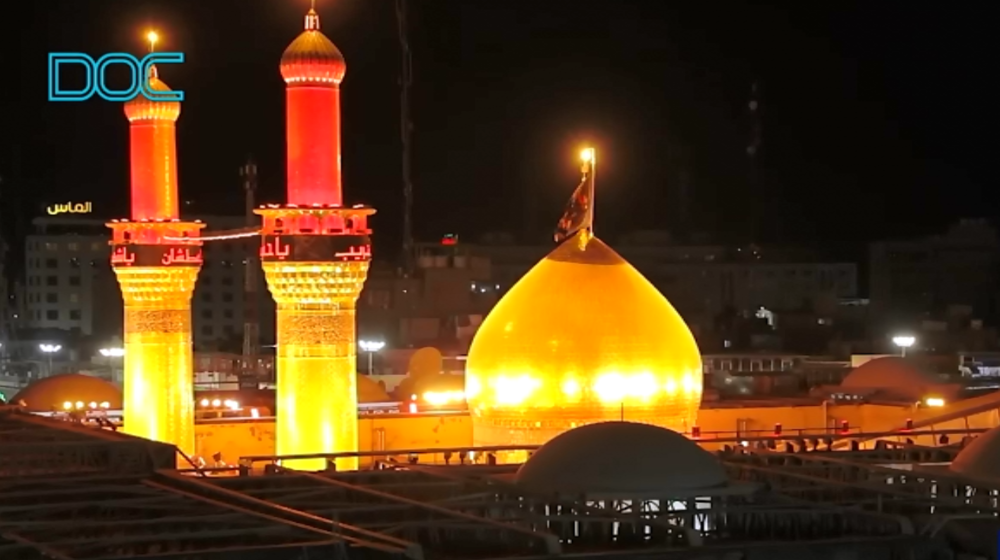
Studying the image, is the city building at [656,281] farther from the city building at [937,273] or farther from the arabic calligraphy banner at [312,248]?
the arabic calligraphy banner at [312,248]

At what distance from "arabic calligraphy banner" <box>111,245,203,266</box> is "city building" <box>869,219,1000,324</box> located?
3697 centimetres

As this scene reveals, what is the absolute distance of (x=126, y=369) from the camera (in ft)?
79.7

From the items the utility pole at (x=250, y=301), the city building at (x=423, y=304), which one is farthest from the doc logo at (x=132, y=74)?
the city building at (x=423, y=304)

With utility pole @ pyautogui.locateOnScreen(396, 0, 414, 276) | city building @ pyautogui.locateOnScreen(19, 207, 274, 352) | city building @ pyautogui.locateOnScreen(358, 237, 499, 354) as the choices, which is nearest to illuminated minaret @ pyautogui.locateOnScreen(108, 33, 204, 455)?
utility pole @ pyautogui.locateOnScreen(396, 0, 414, 276)

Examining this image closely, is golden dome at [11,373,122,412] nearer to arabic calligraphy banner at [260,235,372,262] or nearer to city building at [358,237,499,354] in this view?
arabic calligraphy banner at [260,235,372,262]

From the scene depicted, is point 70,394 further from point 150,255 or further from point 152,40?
point 152,40

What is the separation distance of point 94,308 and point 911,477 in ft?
151

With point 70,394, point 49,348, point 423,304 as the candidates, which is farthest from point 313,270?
point 49,348

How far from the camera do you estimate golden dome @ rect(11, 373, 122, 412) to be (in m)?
31.2

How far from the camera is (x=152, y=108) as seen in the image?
2456 centimetres

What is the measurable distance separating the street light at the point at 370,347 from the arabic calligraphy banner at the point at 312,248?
61.2 feet

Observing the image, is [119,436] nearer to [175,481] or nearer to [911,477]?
[175,481]

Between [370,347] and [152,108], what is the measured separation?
1770cm

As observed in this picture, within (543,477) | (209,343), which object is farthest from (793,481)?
(209,343)
